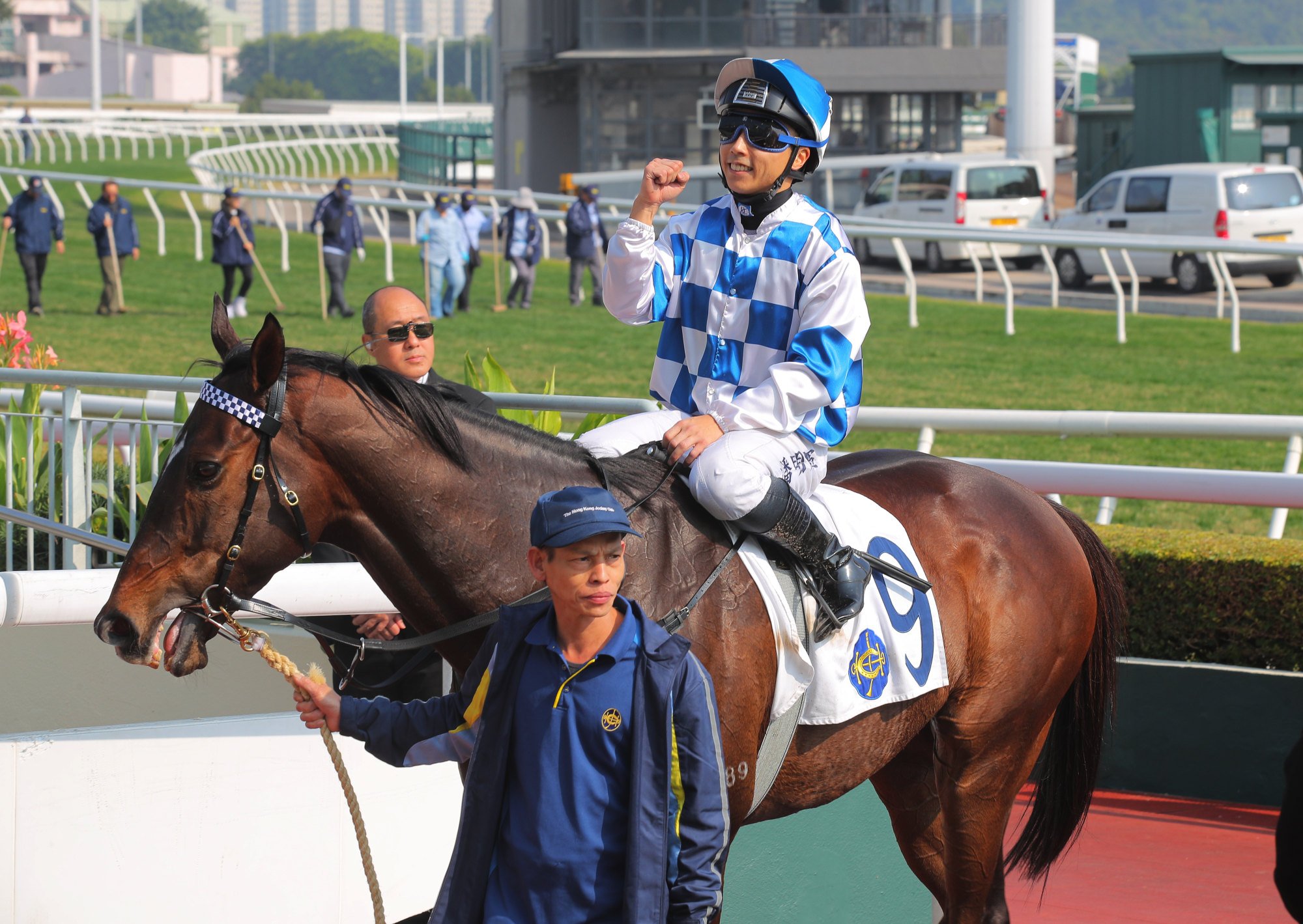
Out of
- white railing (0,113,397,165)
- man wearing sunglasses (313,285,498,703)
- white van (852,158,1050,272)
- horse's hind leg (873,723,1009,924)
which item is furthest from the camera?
white railing (0,113,397,165)

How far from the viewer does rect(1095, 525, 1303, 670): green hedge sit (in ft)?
17.4

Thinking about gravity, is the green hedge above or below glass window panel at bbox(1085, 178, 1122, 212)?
below

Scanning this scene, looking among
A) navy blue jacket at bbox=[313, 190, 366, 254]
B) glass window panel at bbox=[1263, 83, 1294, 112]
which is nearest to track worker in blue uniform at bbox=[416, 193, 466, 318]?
navy blue jacket at bbox=[313, 190, 366, 254]

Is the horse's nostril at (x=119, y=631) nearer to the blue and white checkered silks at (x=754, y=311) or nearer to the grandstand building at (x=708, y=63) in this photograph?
the blue and white checkered silks at (x=754, y=311)

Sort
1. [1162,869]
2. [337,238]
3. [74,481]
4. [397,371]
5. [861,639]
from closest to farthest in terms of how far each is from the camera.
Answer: [861,639]
[397,371]
[1162,869]
[74,481]
[337,238]

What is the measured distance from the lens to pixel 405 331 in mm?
4254

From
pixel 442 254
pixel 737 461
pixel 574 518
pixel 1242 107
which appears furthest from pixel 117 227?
pixel 1242 107

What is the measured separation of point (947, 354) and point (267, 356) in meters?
11.6

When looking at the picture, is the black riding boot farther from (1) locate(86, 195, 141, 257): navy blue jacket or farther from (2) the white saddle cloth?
(1) locate(86, 195, 141, 257): navy blue jacket

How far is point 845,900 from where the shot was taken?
4273mm

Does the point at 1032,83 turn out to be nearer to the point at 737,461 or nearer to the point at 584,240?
the point at 584,240

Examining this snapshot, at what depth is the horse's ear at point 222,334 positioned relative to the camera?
285 centimetres

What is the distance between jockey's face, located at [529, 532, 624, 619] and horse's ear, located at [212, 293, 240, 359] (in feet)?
2.77

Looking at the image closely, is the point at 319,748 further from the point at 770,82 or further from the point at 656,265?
the point at 770,82
